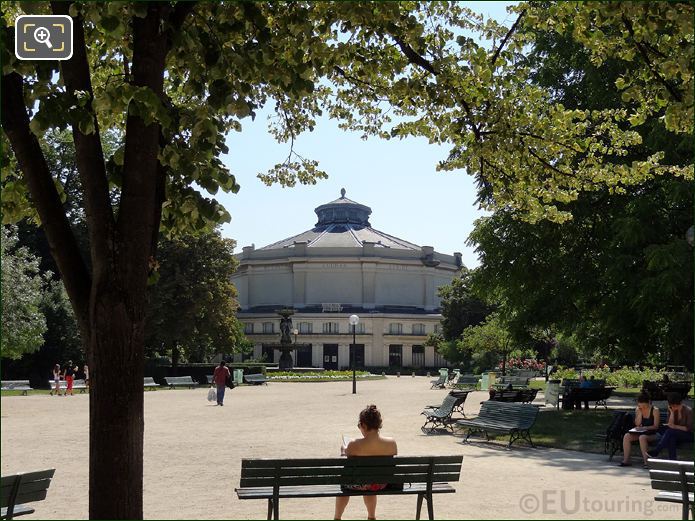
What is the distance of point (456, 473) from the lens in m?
8.60

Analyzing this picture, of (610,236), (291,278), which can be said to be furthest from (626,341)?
(291,278)

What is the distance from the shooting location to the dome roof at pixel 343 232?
109 metres

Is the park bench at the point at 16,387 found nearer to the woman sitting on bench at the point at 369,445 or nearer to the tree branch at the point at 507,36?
the woman sitting on bench at the point at 369,445

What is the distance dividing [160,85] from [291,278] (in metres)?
99.6

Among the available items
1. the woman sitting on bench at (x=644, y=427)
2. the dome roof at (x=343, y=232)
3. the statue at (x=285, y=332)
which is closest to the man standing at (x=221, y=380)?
the woman sitting on bench at (x=644, y=427)

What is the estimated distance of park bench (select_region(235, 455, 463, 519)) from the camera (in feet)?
26.7

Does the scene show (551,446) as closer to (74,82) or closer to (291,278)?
(74,82)

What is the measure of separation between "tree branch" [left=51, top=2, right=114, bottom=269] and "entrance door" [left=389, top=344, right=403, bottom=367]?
9583cm

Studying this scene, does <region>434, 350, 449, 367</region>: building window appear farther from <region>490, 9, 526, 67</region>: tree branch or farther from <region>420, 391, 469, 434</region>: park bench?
<region>490, 9, 526, 67</region>: tree branch

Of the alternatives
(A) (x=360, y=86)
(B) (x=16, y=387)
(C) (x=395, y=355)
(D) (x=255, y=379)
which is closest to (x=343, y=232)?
(C) (x=395, y=355)

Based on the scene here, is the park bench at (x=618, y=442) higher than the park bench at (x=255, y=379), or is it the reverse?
the park bench at (x=618, y=442)

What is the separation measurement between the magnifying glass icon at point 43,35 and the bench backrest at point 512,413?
12093 millimetres

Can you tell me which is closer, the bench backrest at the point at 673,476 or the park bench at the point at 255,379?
the bench backrest at the point at 673,476

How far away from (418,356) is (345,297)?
1222 centimetres
